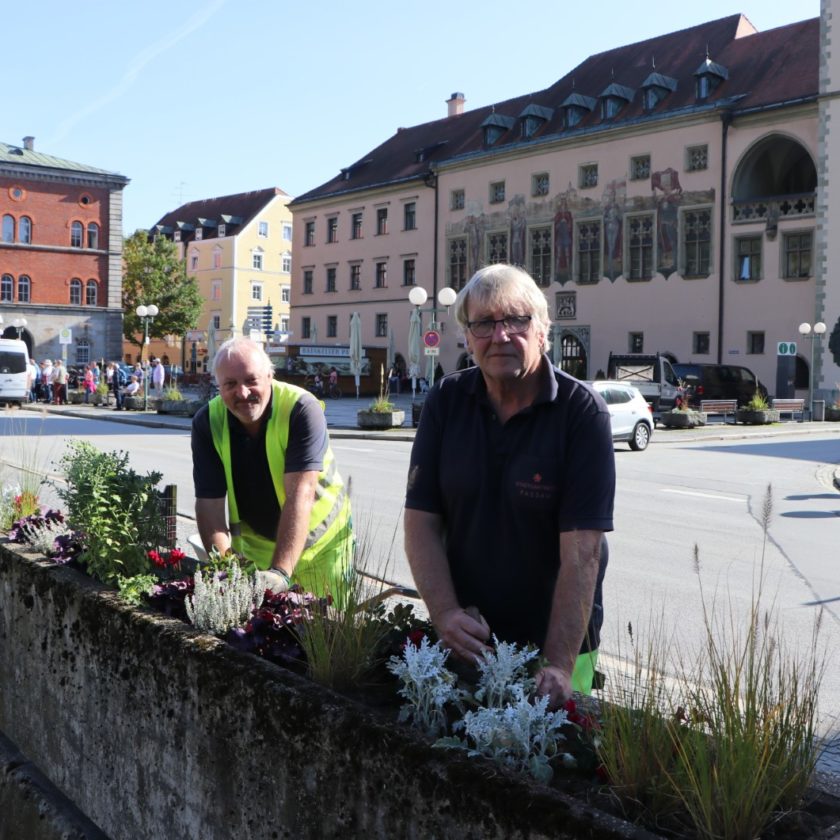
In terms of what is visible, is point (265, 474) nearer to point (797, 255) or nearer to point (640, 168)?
point (797, 255)

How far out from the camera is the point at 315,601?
3199 mm

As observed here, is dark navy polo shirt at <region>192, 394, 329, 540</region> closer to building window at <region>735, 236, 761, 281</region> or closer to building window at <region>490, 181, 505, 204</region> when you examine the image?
building window at <region>735, 236, 761, 281</region>

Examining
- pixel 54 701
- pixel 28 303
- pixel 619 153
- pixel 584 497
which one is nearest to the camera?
pixel 584 497

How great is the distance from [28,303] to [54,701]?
7010 centimetres

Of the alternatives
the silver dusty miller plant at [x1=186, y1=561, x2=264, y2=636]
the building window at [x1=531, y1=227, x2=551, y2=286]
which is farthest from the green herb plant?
the building window at [x1=531, y1=227, x2=551, y2=286]

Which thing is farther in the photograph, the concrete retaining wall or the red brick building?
the red brick building

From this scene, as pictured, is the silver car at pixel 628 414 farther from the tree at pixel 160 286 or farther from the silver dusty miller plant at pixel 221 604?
the tree at pixel 160 286

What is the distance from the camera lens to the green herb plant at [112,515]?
3939 mm

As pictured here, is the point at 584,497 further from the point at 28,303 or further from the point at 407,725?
the point at 28,303

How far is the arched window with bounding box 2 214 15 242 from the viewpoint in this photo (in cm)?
6906

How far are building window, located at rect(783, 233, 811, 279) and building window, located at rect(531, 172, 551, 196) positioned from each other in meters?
12.7

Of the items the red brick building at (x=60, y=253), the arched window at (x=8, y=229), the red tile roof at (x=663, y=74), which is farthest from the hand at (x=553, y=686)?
the arched window at (x=8, y=229)

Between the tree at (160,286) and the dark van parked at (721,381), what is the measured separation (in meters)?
50.7

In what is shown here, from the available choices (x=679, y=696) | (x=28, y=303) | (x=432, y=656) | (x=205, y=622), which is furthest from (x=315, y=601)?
(x=28, y=303)
